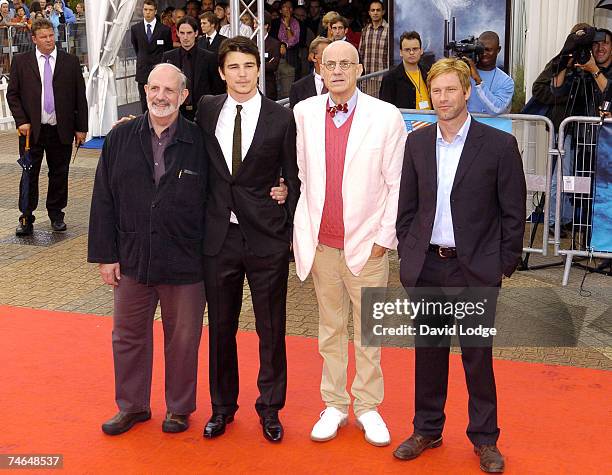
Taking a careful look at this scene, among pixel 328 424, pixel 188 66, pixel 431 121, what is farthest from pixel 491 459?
pixel 188 66

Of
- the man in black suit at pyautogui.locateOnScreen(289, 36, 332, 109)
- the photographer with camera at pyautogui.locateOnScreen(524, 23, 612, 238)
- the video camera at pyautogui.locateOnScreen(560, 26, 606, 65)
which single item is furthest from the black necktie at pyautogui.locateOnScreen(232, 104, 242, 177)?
the video camera at pyautogui.locateOnScreen(560, 26, 606, 65)

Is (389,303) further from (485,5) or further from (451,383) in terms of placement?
(485,5)

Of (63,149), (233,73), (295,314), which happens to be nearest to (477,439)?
(233,73)

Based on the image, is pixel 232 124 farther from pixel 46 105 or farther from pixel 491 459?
pixel 46 105

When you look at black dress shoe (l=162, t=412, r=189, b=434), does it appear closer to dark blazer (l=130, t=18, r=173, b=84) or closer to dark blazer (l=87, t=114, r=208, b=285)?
dark blazer (l=87, t=114, r=208, b=285)

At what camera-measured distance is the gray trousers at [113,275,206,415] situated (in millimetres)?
4918

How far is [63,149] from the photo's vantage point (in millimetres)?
9367

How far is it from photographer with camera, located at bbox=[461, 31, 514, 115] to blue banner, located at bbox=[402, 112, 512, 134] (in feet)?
1.69

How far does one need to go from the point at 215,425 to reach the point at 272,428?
31cm

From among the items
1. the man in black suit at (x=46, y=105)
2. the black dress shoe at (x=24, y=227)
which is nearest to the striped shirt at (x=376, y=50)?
the man in black suit at (x=46, y=105)

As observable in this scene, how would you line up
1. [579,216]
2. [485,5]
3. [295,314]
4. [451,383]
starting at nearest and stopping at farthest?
[451,383], [295,314], [579,216], [485,5]

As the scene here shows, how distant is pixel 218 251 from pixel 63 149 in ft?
16.8

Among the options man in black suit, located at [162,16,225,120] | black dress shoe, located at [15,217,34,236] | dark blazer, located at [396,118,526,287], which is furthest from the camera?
man in black suit, located at [162,16,225,120]

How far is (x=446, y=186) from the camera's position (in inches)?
175
